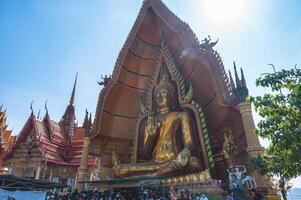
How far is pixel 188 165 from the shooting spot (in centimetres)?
746

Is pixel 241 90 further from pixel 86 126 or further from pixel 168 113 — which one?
pixel 86 126

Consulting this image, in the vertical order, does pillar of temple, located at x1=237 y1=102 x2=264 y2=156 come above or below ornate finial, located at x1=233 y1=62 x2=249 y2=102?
below

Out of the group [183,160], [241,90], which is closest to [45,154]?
[183,160]

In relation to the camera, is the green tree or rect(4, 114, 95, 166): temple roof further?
rect(4, 114, 95, 166): temple roof

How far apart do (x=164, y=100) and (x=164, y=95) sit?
0.20 metres

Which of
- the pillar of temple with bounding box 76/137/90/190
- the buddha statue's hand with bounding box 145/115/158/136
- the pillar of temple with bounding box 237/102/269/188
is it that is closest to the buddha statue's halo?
the buddha statue's hand with bounding box 145/115/158/136

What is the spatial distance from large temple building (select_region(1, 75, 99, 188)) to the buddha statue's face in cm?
827

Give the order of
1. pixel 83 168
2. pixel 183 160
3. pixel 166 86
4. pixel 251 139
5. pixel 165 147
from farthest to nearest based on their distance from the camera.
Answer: pixel 166 86, pixel 83 168, pixel 165 147, pixel 183 160, pixel 251 139

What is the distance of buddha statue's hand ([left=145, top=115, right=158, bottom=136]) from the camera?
928 centimetres

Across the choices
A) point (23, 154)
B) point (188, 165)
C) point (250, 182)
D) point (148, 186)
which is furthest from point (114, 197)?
point (23, 154)

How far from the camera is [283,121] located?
3.75 m

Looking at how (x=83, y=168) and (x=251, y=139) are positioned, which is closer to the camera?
(x=251, y=139)

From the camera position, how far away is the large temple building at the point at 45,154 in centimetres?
1731

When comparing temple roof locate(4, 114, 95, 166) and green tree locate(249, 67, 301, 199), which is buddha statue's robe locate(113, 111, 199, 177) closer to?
green tree locate(249, 67, 301, 199)
